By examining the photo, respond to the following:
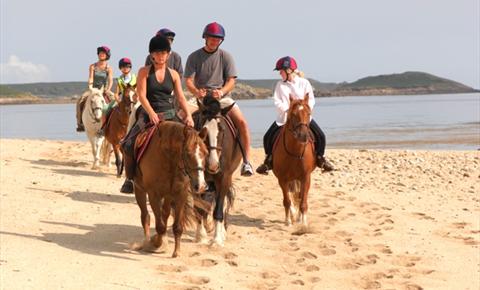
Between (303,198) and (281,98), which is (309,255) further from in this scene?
(281,98)

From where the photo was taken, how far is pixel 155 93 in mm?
7996

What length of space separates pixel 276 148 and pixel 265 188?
4013 millimetres

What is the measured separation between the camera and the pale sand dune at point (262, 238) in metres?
7.18

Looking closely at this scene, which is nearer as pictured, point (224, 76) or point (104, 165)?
point (224, 76)

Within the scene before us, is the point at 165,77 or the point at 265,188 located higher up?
the point at 165,77

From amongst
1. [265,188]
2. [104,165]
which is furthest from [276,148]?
[104,165]

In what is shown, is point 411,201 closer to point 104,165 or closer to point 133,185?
point 133,185

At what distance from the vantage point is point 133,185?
8.29 metres

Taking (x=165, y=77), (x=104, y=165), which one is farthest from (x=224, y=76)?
(x=104, y=165)

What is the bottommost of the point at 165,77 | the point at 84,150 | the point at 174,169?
the point at 84,150

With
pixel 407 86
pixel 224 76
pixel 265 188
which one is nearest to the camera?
pixel 224 76

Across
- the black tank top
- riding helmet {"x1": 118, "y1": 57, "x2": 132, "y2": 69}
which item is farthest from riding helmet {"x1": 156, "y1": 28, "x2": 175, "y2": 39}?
riding helmet {"x1": 118, "y1": 57, "x2": 132, "y2": 69}

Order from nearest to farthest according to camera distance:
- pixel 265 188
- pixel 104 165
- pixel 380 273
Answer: pixel 380 273 → pixel 265 188 → pixel 104 165

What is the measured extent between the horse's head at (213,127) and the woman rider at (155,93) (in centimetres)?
29
